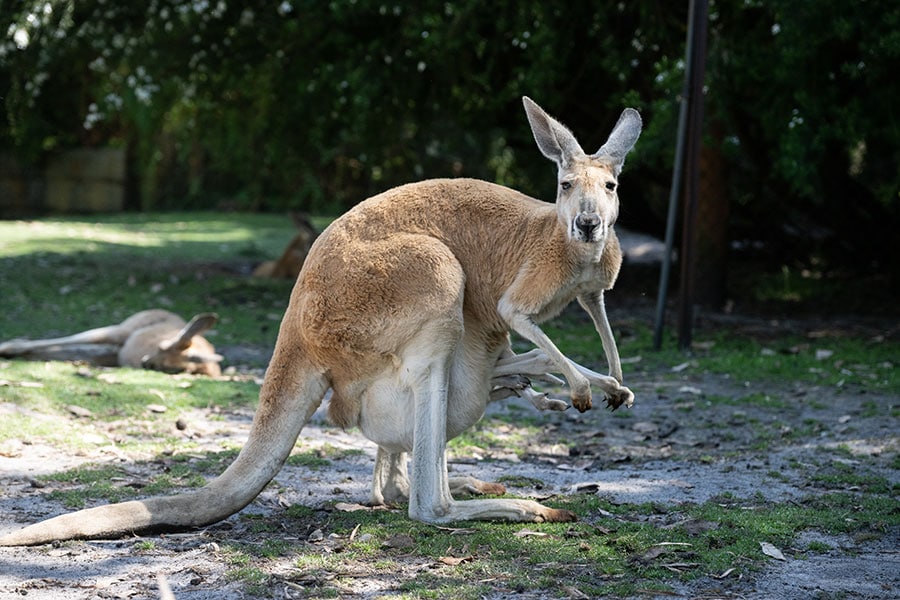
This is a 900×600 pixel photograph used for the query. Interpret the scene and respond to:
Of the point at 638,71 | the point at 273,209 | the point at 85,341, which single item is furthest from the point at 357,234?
the point at 273,209

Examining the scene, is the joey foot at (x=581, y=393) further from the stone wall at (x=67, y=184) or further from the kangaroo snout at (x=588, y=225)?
the stone wall at (x=67, y=184)

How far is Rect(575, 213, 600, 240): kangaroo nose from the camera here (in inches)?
135

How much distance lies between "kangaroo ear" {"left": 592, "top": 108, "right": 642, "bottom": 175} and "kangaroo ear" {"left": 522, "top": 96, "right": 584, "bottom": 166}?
0.29 ft

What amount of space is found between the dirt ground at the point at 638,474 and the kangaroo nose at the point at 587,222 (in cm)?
110

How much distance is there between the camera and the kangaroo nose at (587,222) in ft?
11.3

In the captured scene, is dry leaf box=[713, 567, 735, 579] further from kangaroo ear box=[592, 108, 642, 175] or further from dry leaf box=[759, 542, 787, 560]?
kangaroo ear box=[592, 108, 642, 175]

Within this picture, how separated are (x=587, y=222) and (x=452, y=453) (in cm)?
190

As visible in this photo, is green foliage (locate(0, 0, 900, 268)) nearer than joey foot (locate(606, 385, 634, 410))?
No

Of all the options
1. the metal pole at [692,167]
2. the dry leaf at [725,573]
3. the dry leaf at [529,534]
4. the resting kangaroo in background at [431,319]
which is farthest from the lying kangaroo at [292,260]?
the dry leaf at [725,573]

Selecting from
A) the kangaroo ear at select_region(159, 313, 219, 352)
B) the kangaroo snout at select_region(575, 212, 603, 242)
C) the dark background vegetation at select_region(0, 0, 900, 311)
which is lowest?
the kangaroo ear at select_region(159, 313, 219, 352)

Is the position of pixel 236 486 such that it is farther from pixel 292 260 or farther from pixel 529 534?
pixel 292 260

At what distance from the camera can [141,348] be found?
6613 mm

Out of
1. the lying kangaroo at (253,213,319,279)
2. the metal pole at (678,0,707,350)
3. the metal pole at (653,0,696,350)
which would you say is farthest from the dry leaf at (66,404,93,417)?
the lying kangaroo at (253,213,319,279)

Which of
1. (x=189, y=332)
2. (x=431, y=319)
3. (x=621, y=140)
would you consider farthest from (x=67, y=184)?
(x=621, y=140)
